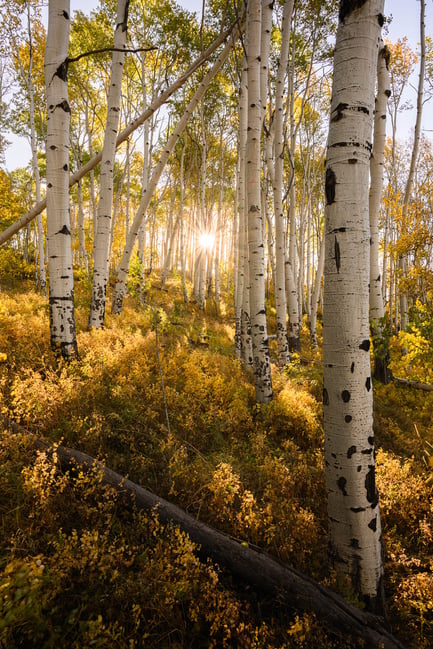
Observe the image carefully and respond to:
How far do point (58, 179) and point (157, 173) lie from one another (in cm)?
293

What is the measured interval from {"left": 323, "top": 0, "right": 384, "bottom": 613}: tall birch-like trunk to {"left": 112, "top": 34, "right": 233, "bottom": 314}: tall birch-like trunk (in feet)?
14.7

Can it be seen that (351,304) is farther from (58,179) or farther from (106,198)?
(106,198)

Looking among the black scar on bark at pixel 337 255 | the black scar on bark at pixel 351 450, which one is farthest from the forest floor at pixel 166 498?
the black scar on bark at pixel 337 255

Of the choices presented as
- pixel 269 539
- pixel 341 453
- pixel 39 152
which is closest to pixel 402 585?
pixel 269 539

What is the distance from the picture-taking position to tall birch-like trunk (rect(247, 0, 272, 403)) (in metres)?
4.52

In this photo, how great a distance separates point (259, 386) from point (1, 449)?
360cm

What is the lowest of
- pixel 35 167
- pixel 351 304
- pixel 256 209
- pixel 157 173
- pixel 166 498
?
pixel 166 498

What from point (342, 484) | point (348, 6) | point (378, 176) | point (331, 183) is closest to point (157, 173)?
point (378, 176)

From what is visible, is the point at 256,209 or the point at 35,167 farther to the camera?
the point at 35,167

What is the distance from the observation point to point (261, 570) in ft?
7.59

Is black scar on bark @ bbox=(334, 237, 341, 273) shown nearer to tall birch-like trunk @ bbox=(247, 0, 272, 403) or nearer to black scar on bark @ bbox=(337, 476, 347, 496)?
black scar on bark @ bbox=(337, 476, 347, 496)

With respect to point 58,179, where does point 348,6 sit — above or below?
above

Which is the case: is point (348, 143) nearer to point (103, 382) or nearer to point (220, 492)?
point (220, 492)

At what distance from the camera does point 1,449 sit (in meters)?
2.75
